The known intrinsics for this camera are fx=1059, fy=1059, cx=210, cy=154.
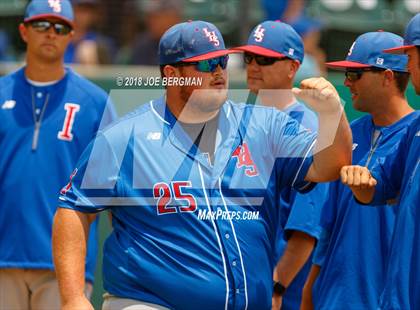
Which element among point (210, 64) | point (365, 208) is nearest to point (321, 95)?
point (210, 64)

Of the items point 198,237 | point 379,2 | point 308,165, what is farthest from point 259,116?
point 379,2

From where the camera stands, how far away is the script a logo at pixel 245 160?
457 cm

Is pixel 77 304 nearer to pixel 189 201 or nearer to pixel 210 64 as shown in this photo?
pixel 189 201

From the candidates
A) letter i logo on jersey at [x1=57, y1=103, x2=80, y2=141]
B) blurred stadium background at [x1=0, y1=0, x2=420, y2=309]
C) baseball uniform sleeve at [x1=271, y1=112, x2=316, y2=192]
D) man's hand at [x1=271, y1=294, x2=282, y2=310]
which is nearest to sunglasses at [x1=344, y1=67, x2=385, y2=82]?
baseball uniform sleeve at [x1=271, y1=112, x2=316, y2=192]

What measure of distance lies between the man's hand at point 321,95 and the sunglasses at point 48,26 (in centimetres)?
264

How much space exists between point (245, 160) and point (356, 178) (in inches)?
19.1

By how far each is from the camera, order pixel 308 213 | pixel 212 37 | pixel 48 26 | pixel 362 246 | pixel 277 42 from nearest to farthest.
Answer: pixel 212 37
pixel 362 246
pixel 308 213
pixel 277 42
pixel 48 26

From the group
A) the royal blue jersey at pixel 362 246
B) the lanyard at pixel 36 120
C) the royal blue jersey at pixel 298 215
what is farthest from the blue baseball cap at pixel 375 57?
the lanyard at pixel 36 120

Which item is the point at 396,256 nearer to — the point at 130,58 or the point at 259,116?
the point at 259,116

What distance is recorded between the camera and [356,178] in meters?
4.48

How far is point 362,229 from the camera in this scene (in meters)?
5.00

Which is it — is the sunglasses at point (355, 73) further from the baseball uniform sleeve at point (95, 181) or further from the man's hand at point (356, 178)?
the baseball uniform sleeve at point (95, 181)

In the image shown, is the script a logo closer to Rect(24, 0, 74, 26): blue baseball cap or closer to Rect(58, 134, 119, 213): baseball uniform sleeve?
Rect(58, 134, 119, 213): baseball uniform sleeve

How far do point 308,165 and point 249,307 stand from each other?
662 millimetres
